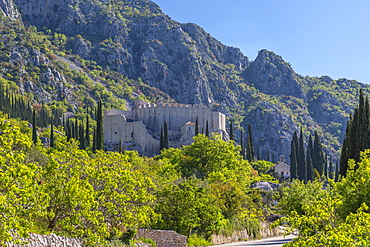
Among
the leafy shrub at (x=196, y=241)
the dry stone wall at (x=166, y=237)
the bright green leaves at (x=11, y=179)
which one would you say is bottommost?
the leafy shrub at (x=196, y=241)

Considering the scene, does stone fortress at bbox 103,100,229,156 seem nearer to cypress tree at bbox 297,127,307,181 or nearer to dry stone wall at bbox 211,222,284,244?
cypress tree at bbox 297,127,307,181

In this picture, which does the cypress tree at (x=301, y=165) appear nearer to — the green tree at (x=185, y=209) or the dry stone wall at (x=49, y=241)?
the green tree at (x=185, y=209)

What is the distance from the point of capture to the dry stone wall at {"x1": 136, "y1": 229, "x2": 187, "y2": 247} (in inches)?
1344

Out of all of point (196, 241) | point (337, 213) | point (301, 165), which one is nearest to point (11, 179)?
point (337, 213)

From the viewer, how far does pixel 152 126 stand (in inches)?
4432

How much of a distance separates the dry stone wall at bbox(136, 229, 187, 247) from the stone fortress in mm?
64830

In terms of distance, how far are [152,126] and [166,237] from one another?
7866 centimetres

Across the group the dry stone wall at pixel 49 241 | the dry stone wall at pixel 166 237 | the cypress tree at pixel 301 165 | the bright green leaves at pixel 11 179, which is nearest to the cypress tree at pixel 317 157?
the cypress tree at pixel 301 165

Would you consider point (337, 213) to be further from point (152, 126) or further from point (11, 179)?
point (152, 126)

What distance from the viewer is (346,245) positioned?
622 inches

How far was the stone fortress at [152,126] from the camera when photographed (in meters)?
101

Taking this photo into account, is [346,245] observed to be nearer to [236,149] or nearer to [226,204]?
[226,204]

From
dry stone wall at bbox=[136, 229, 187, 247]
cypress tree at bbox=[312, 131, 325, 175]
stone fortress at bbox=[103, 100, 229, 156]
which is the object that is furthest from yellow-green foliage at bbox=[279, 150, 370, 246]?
stone fortress at bbox=[103, 100, 229, 156]

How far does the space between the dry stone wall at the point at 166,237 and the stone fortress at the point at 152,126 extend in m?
64.8
